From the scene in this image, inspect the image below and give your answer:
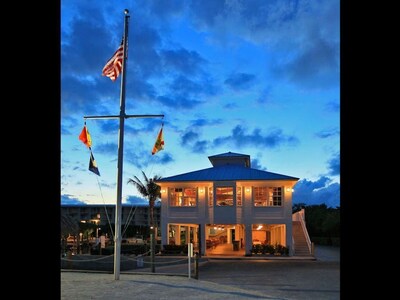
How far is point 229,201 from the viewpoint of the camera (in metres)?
31.1

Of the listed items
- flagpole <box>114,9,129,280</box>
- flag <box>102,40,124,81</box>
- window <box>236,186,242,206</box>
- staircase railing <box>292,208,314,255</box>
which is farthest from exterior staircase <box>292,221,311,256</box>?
flag <box>102,40,124,81</box>

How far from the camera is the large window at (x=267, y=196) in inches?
1207

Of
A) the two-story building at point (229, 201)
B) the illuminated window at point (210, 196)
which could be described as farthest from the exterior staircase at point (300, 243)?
the illuminated window at point (210, 196)

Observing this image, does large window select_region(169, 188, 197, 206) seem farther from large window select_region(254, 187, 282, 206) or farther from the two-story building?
large window select_region(254, 187, 282, 206)

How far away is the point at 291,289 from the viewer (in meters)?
15.3

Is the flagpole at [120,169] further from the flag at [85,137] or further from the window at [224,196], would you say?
the window at [224,196]

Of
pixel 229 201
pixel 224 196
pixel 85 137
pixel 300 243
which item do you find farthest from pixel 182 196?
pixel 85 137

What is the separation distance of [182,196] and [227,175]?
359 cm

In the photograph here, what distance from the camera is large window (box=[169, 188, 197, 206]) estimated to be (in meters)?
32.0

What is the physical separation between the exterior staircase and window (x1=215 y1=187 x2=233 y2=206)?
572 cm
